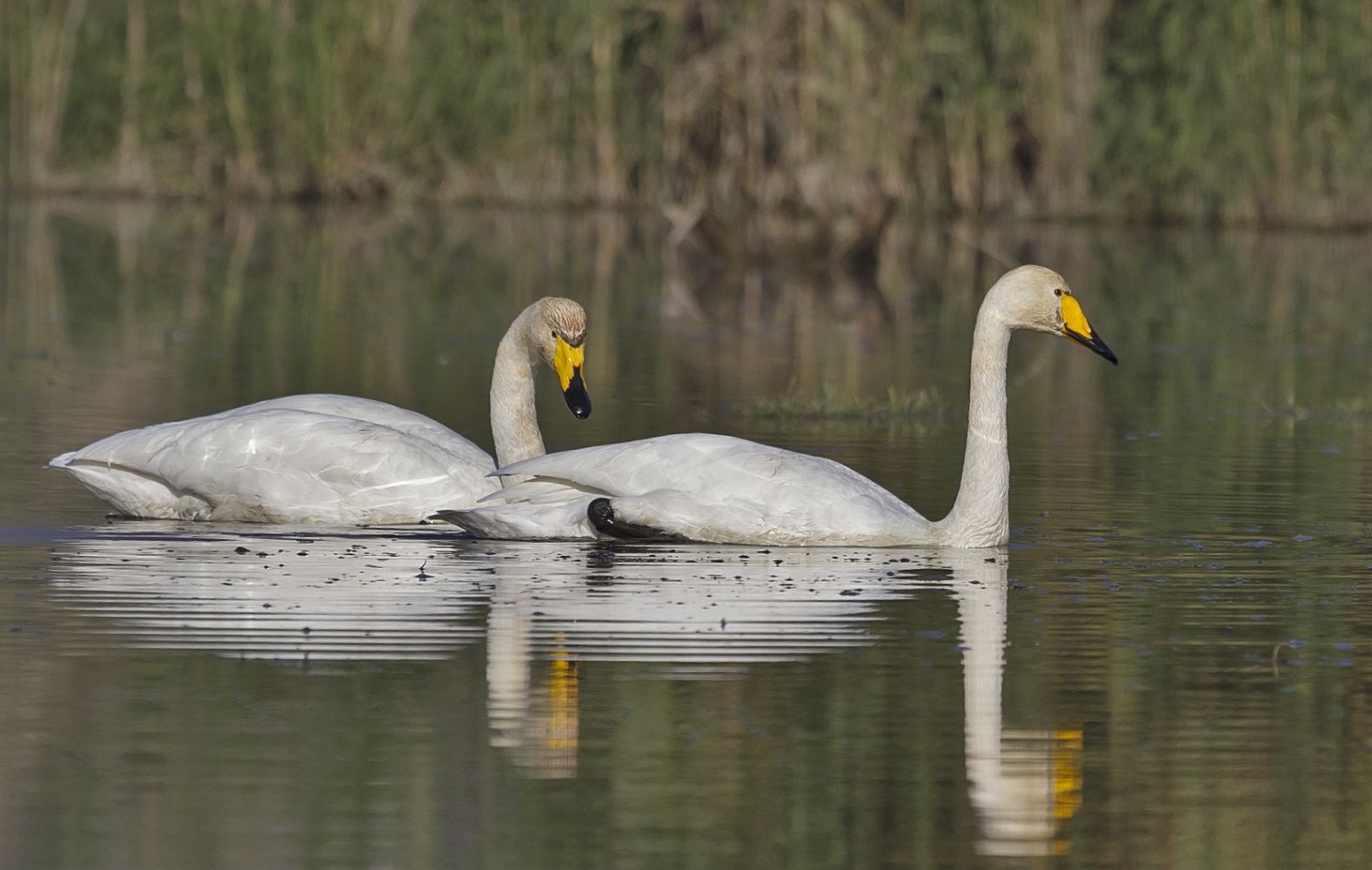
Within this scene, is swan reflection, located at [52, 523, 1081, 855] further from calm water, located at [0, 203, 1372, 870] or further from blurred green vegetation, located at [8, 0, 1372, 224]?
blurred green vegetation, located at [8, 0, 1372, 224]

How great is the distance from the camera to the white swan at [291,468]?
10148 mm

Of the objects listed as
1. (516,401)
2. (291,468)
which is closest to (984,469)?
(516,401)

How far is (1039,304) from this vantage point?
10133 mm

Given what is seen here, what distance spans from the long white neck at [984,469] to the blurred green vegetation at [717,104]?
18.6 metres

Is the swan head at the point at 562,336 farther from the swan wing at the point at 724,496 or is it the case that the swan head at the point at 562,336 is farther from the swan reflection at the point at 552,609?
the swan reflection at the point at 552,609

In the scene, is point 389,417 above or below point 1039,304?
below

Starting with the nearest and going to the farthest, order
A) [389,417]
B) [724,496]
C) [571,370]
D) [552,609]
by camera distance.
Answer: [552,609], [724,496], [571,370], [389,417]

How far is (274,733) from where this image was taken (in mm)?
6324

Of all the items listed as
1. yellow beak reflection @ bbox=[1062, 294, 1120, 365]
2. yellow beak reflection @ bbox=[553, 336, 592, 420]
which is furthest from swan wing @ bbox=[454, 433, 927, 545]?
yellow beak reflection @ bbox=[1062, 294, 1120, 365]

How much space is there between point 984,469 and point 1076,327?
75 cm

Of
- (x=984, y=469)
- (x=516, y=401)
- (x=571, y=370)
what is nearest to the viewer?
(x=984, y=469)

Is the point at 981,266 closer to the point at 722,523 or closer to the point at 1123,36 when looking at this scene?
the point at 1123,36

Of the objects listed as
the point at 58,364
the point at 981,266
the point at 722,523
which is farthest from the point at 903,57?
the point at 722,523

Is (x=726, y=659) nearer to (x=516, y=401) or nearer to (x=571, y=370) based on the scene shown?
(x=571, y=370)
